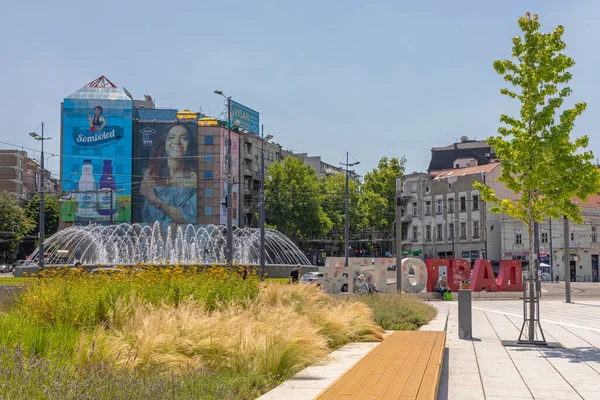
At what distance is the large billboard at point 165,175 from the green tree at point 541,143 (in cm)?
7532

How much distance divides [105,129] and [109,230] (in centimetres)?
→ 1658

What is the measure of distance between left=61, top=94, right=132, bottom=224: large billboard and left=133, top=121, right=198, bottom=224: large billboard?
148 centimetres

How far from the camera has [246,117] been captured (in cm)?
10162

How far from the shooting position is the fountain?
65.7 metres

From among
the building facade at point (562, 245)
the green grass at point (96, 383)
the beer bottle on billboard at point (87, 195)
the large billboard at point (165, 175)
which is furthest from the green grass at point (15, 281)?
the building facade at point (562, 245)

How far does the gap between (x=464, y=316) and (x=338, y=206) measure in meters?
87.6

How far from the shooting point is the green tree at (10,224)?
8438cm

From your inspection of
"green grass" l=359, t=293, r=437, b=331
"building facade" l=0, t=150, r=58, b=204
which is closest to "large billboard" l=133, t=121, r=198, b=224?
"building facade" l=0, t=150, r=58, b=204

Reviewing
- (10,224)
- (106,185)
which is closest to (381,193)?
(106,185)

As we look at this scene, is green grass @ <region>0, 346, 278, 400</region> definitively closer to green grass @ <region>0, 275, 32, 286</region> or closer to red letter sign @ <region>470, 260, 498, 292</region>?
green grass @ <region>0, 275, 32, 286</region>

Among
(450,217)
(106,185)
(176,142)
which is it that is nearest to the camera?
(450,217)

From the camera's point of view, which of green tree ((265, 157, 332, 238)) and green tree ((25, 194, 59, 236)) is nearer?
green tree ((265, 157, 332, 238))

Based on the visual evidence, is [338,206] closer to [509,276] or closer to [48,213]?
[48,213]

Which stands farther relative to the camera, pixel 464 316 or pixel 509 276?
pixel 509 276
